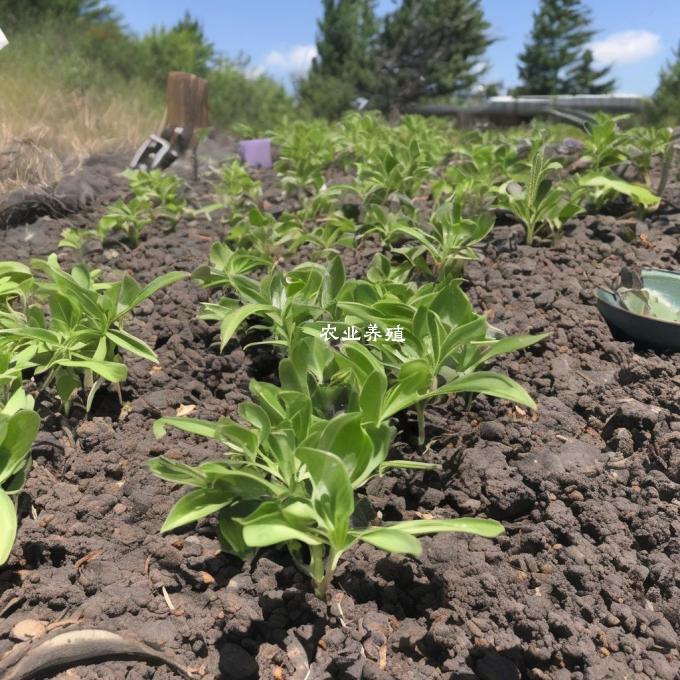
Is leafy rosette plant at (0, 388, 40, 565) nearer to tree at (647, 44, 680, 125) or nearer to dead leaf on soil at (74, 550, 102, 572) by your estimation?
dead leaf on soil at (74, 550, 102, 572)

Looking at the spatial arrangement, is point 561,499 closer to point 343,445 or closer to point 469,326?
point 469,326

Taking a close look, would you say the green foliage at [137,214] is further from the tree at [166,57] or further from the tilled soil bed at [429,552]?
the tree at [166,57]

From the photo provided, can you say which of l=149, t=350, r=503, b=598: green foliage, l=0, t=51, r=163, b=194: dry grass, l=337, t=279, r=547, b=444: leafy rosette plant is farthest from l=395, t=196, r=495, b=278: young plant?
l=0, t=51, r=163, b=194: dry grass

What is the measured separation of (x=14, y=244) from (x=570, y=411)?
10.9 feet

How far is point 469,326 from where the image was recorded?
1.61 metres

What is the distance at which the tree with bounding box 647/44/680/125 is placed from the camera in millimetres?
23156

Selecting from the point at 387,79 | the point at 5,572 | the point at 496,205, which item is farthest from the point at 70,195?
the point at 387,79

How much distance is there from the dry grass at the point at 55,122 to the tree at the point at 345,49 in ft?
65.0

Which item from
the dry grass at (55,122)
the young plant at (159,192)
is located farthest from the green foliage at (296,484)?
the dry grass at (55,122)

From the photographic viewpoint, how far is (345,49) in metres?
30.0

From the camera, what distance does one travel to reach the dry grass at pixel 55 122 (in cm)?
504

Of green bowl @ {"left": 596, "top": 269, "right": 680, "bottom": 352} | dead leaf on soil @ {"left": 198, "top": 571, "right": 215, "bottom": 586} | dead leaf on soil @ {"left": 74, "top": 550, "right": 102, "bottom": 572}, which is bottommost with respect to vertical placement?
dead leaf on soil @ {"left": 198, "top": 571, "right": 215, "bottom": 586}

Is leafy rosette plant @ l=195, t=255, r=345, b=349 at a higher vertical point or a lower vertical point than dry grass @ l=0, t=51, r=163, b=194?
lower

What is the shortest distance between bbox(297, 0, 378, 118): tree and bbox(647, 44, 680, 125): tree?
1145 cm
